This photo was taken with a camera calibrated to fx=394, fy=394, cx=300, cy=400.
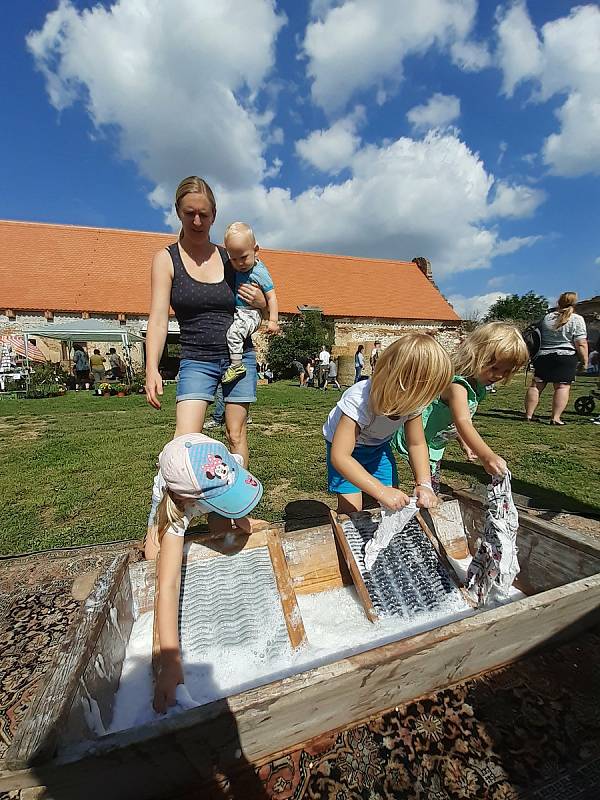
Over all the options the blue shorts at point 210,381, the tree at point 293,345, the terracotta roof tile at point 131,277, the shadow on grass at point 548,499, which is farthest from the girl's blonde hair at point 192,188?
the terracotta roof tile at point 131,277

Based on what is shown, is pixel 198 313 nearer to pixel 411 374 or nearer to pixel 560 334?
pixel 411 374

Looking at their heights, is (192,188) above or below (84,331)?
above

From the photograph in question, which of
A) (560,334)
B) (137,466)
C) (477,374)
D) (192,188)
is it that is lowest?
(137,466)

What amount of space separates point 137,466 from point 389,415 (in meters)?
3.50

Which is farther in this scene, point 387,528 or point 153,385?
point 153,385

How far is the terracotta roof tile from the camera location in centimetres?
1895

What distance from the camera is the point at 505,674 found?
1.48 m

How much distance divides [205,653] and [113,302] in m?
20.4

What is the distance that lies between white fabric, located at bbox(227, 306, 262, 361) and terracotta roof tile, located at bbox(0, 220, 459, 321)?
60.4 feet

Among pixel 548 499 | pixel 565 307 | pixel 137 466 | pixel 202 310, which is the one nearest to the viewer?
pixel 202 310

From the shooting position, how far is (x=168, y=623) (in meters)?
1.48

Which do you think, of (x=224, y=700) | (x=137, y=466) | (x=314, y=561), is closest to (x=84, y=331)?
(x=137, y=466)

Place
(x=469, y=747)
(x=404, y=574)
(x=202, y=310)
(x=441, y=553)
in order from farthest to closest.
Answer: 1. (x=202, y=310)
2. (x=441, y=553)
3. (x=404, y=574)
4. (x=469, y=747)

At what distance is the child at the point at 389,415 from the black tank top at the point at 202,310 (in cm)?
80
